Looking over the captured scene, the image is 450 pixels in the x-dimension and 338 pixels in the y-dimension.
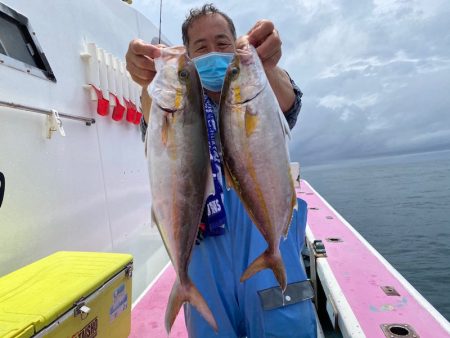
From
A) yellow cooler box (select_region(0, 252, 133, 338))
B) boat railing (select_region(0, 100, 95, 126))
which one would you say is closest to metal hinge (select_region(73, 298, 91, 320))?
yellow cooler box (select_region(0, 252, 133, 338))

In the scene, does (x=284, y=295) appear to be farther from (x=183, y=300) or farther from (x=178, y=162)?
(x=178, y=162)

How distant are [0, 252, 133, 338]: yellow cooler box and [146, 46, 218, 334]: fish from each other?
687 mm

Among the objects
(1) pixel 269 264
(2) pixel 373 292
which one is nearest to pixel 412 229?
(2) pixel 373 292

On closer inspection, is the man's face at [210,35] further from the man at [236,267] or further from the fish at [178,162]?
the fish at [178,162]

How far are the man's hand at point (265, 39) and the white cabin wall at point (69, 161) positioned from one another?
2.05m

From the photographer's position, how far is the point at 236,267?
1.83m

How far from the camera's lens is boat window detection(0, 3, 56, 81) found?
2.76 metres

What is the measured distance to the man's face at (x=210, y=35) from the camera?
76.0 inches

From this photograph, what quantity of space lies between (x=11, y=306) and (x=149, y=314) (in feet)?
5.62

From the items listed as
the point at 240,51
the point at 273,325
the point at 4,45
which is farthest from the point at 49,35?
the point at 273,325

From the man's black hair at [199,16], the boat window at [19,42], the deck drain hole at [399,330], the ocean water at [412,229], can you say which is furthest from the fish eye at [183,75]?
the ocean water at [412,229]

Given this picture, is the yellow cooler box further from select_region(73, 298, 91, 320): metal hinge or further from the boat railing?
the boat railing

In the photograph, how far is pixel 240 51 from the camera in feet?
4.71

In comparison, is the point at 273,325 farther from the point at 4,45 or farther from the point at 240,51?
the point at 4,45
